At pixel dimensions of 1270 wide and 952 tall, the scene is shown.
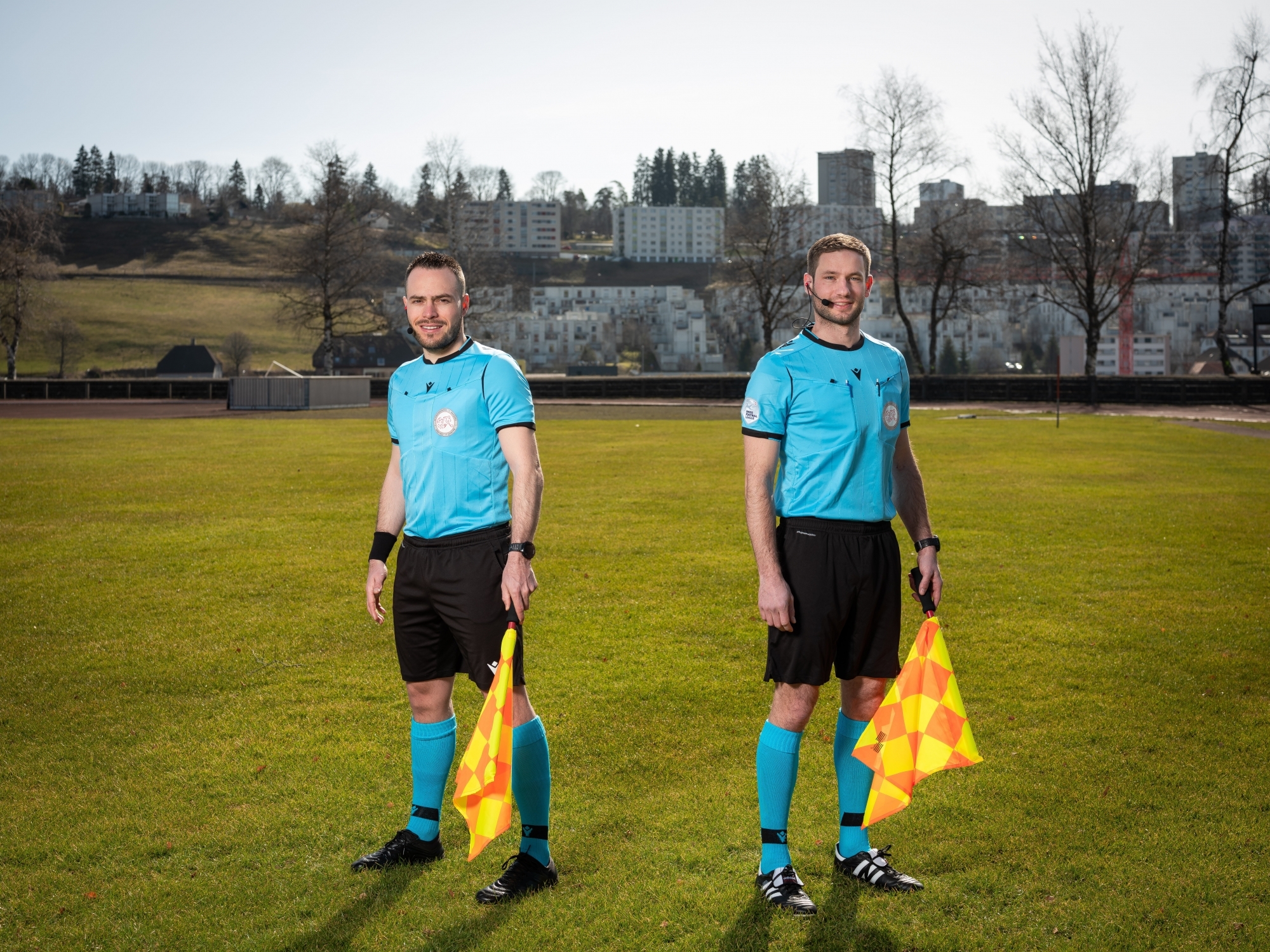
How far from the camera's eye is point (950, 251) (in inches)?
2190

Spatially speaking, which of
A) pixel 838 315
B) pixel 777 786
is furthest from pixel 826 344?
pixel 777 786

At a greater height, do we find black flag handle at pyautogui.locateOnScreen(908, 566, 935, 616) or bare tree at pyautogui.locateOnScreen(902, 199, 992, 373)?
bare tree at pyautogui.locateOnScreen(902, 199, 992, 373)

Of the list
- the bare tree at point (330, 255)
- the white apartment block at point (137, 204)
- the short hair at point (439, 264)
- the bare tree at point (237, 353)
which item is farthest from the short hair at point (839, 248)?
the white apartment block at point (137, 204)

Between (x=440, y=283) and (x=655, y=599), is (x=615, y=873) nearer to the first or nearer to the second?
(x=440, y=283)

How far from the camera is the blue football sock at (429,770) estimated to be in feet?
14.1

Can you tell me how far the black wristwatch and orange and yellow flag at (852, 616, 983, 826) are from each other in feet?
4.73

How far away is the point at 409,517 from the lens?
4195mm

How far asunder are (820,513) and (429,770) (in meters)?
1.89

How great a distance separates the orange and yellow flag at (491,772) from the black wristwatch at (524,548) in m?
0.33

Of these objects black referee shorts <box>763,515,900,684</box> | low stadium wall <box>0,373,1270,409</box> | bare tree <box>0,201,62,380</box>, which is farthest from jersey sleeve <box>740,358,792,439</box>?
bare tree <box>0,201,62,380</box>

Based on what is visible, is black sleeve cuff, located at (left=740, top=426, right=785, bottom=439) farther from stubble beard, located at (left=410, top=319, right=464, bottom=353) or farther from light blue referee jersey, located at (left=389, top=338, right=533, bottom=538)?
stubble beard, located at (left=410, top=319, right=464, bottom=353)

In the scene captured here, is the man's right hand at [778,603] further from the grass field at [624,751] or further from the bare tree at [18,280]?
the bare tree at [18,280]

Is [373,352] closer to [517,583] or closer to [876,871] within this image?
[517,583]

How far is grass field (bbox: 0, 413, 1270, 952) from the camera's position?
12.7 ft
